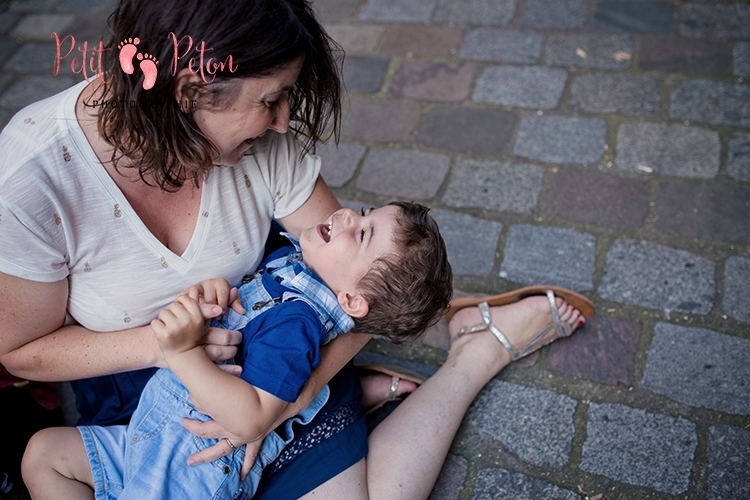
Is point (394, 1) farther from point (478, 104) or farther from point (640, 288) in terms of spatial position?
point (640, 288)

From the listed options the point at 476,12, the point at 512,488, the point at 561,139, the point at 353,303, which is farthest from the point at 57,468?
the point at 476,12

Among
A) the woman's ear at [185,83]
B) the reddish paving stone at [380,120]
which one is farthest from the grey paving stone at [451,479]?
the reddish paving stone at [380,120]

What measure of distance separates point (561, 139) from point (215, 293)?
1.97 metres

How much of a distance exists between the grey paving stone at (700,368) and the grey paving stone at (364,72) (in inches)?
76.8

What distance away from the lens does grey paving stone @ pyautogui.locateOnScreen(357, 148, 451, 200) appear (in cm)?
302

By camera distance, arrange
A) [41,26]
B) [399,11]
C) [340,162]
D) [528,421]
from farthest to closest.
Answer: [41,26]
[399,11]
[340,162]
[528,421]

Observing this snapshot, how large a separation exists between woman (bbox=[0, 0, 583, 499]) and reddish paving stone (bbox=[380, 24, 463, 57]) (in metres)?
1.89

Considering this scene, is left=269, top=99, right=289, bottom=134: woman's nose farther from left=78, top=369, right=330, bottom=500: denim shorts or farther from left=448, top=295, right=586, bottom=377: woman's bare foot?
left=448, top=295, right=586, bottom=377: woman's bare foot

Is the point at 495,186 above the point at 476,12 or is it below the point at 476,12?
below

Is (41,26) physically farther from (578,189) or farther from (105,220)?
(578,189)

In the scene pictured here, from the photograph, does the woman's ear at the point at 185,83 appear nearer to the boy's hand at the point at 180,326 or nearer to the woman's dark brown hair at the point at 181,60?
the woman's dark brown hair at the point at 181,60

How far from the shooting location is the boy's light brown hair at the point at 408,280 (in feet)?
5.99

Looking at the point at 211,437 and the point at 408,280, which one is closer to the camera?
the point at 211,437

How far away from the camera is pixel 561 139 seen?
3.13m
